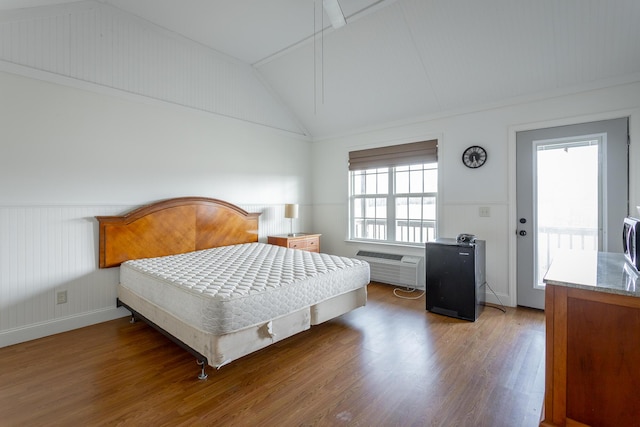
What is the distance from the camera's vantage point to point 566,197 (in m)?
3.20

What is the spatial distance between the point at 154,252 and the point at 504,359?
355cm

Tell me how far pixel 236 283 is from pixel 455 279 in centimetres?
Answer: 227

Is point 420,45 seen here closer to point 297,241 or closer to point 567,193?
point 567,193

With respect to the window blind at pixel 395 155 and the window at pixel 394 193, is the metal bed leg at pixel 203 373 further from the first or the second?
the window blind at pixel 395 155

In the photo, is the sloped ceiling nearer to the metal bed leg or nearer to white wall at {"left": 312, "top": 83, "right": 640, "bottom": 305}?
white wall at {"left": 312, "top": 83, "right": 640, "bottom": 305}

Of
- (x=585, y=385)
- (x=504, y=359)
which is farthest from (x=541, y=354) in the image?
(x=585, y=385)

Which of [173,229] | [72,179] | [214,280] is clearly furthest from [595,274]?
[72,179]

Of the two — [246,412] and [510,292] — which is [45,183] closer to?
[246,412]

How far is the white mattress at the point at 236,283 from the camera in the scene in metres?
2.02

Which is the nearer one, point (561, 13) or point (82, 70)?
point (561, 13)

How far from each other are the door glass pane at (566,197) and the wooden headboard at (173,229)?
3.66 metres

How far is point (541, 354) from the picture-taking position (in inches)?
95.3

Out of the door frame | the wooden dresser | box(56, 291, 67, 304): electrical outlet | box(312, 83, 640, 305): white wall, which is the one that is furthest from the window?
box(56, 291, 67, 304): electrical outlet

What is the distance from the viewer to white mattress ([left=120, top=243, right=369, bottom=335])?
2.02m
